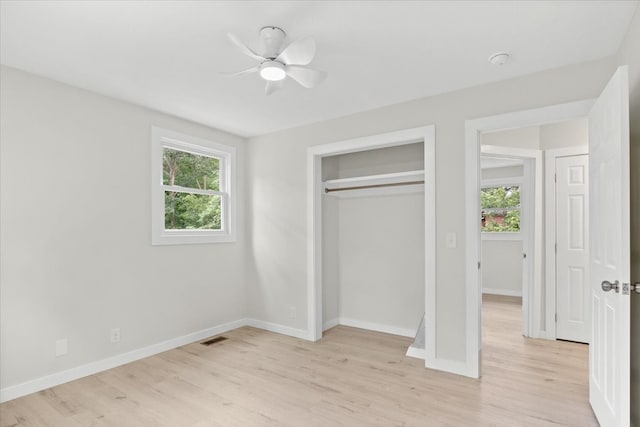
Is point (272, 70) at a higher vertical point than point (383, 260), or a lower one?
higher

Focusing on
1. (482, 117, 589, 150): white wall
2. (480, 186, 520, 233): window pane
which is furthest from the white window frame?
(482, 117, 589, 150): white wall

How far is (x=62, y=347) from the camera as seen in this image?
2.96 metres

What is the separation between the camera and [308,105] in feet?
11.8

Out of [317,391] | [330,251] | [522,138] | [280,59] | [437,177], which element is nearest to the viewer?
[280,59]

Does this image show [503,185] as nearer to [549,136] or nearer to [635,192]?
[549,136]

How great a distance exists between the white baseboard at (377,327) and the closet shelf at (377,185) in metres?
1.66

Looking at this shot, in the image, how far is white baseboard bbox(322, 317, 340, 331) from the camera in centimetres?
445

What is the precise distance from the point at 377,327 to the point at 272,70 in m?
3.39

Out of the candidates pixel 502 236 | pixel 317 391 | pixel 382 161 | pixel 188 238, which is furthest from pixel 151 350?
pixel 502 236

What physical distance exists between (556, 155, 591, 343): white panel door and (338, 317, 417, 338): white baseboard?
5.53 feet

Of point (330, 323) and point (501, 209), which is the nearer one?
point (330, 323)

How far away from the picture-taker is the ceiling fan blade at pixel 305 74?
7.44ft

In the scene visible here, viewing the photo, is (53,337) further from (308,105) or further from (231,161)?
(308,105)

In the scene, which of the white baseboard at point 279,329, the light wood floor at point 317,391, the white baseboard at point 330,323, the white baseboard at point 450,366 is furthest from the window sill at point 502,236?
the white baseboard at point 279,329
